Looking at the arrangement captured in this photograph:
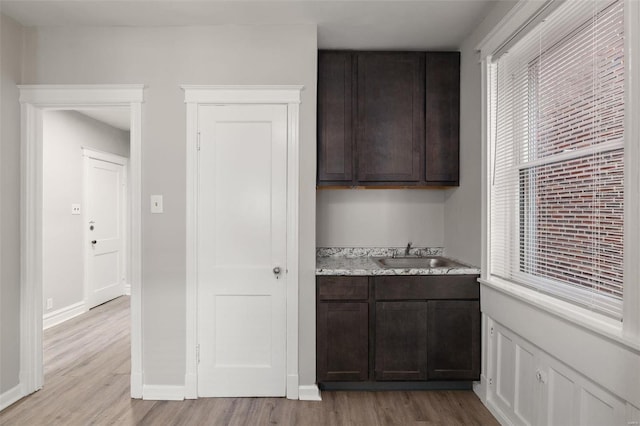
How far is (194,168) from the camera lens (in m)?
2.60

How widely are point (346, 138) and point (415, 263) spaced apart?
123 centimetres

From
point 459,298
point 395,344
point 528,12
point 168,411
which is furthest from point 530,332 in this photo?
point 168,411

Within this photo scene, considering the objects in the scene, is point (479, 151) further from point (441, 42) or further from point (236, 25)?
point (236, 25)

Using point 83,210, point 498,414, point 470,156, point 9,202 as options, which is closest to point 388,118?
point 470,156

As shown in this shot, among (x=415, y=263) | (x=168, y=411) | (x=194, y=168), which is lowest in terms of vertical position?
(x=168, y=411)

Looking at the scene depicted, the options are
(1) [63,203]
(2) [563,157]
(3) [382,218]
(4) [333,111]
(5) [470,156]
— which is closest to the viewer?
(2) [563,157]

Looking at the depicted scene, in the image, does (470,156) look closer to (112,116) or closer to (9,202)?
(9,202)

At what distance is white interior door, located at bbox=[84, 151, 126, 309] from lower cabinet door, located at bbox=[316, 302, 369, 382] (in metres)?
3.80

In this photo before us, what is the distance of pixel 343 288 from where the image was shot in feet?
8.63

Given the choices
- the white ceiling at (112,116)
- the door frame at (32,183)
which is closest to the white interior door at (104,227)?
the white ceiling at (112,116)

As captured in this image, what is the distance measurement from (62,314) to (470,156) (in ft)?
15.7

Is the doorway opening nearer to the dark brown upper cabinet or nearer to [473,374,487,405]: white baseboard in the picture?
the dark brown upper cabinet

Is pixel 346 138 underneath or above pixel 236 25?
underneath

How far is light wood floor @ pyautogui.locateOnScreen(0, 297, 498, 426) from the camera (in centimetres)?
232
